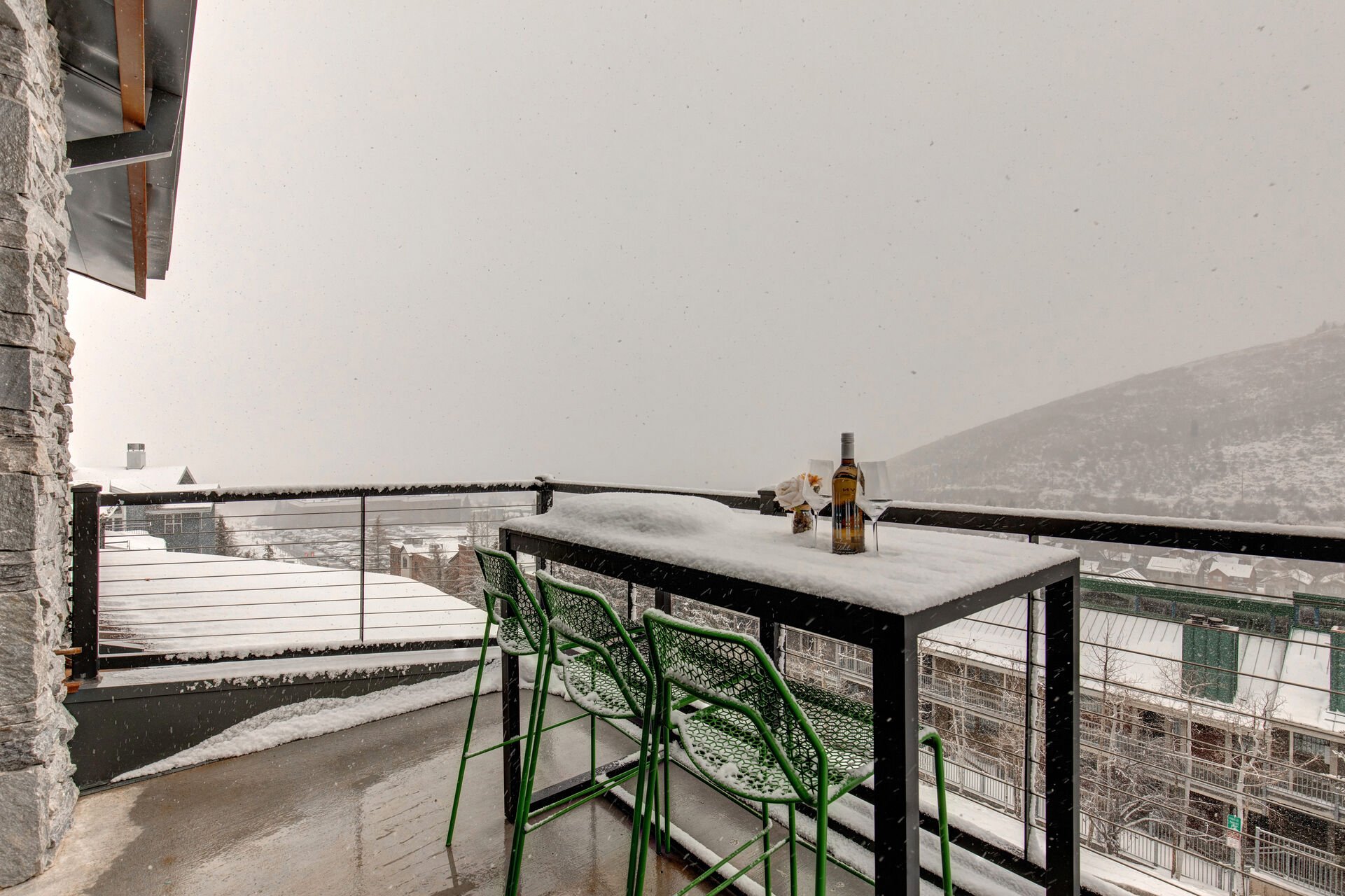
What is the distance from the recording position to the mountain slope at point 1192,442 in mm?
8156

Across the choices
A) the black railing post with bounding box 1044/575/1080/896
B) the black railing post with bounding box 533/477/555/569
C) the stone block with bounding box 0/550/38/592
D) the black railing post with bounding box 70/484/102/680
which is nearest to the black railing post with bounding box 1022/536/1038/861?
the black railing post with bounding box 1044/575/1080/896

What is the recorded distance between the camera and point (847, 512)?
1.54m

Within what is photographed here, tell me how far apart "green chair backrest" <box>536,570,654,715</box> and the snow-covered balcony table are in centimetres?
12

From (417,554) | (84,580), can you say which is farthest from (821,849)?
(417,554)

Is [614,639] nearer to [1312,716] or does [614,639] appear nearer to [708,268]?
[1312,716]

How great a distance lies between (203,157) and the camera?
740 inches

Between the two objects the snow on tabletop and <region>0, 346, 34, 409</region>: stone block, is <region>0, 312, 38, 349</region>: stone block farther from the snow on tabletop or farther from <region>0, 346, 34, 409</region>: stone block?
the snow on tabletop

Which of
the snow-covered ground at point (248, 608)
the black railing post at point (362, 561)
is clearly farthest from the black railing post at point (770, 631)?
the black railing post at point (362, 561)

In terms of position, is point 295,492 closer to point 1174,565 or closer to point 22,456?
point 22,456

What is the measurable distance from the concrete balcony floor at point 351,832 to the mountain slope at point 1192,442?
4.84 m

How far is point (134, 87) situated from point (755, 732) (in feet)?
9.77

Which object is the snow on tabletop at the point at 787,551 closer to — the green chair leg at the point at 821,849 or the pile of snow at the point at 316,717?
the green chair leg at the point at 821,849

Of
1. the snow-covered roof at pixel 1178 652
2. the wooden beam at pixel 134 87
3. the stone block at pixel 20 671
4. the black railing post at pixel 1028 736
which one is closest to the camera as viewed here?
the snow-covered roof at pixel 1178 652

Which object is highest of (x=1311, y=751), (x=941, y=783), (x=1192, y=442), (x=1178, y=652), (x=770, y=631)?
(x=1192, y=442)
